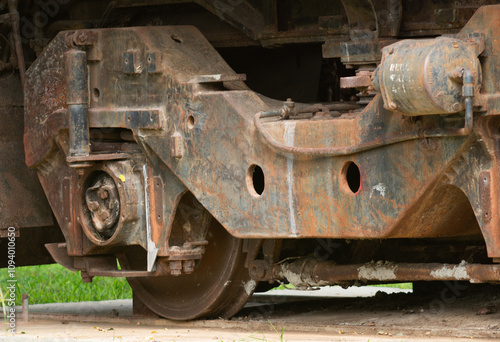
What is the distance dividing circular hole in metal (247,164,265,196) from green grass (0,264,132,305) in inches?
122

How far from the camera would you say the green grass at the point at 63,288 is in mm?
9641

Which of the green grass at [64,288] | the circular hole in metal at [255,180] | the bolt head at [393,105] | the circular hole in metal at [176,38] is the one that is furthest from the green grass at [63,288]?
the bolt head at [393,105]

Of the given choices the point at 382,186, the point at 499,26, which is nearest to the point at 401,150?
the point at 382,186

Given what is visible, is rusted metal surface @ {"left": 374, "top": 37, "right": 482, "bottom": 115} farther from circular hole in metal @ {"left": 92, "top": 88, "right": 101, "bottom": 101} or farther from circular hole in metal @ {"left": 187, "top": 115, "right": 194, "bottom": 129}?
circular hole in metal @ {"left": 92, "top": 88, "right": 101, "bottom": 101}

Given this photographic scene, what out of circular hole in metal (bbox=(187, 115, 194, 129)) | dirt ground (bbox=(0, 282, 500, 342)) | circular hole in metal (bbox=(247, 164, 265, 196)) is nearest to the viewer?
dirt ground (bbox=(0, 282, 500, 342))

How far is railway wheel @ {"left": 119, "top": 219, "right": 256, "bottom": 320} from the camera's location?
6.92 meters

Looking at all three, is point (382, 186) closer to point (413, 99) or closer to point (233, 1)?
point (413, 99)

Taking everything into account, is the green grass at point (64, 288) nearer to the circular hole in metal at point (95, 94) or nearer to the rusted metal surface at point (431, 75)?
the circular hole in metal at point (95, 94)

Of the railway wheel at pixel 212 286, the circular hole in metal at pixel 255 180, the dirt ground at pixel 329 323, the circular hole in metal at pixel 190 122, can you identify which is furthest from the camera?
the railway wheel at pixel 212 286

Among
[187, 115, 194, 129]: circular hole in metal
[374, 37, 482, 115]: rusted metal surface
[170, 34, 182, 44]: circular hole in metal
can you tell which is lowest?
[187, 115, 194, 129]: circular hole in metal

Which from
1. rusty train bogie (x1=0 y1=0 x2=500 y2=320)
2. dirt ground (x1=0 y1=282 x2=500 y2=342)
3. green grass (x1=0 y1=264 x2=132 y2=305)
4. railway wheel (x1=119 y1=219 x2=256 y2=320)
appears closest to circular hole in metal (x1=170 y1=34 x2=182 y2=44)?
rusty train bogie (x1=0 y1=0 x2=500 y2=320)

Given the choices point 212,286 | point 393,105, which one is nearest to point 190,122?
point 212,286

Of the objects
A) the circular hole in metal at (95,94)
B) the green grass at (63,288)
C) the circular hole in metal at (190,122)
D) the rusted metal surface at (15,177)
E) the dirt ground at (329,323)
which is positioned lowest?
the green grass at (63,288)

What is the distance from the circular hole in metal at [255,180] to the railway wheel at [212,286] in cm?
35
